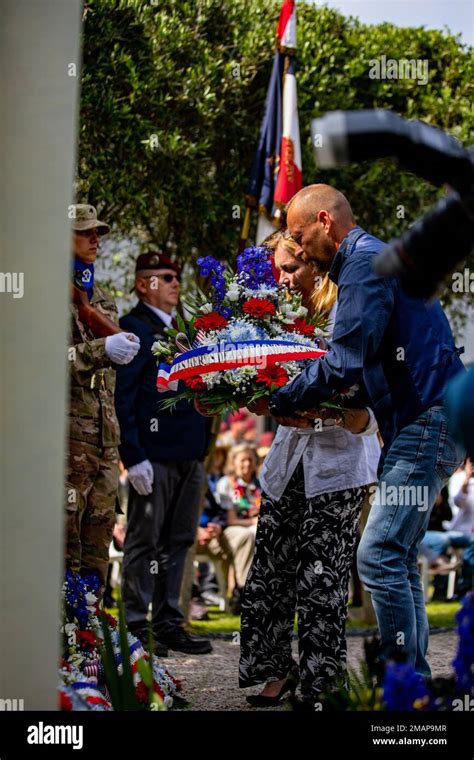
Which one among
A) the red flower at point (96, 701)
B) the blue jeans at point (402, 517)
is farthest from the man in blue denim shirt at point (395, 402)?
the red flower at point (96, 701)

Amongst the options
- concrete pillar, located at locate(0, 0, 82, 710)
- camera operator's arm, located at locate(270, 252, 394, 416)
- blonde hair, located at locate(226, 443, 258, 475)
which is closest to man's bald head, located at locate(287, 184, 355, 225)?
camera operator's arm, located at locate(270, 252, 394, 416)

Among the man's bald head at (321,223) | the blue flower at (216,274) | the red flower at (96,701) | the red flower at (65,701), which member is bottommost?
the red flower at (96,701)

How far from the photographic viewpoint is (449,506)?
11562 mm

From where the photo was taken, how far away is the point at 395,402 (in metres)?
4.46

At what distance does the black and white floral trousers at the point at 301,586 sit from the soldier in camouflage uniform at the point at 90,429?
1028 millimetres

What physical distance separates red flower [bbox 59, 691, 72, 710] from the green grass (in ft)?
15.1

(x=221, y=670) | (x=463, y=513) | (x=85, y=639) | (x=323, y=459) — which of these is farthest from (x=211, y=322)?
(x=463, y=513)

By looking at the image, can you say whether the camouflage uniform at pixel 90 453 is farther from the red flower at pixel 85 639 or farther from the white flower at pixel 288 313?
the white flower at pixel 288 313

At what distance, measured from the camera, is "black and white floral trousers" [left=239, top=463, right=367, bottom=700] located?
500 cm

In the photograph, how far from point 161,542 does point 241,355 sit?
2.64 metres

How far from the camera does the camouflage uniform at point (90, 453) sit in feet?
19.2

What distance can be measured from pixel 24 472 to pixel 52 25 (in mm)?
1393

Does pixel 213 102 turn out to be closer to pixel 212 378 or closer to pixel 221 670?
pixel 212 378

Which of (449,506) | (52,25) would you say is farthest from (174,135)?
(449,506)
